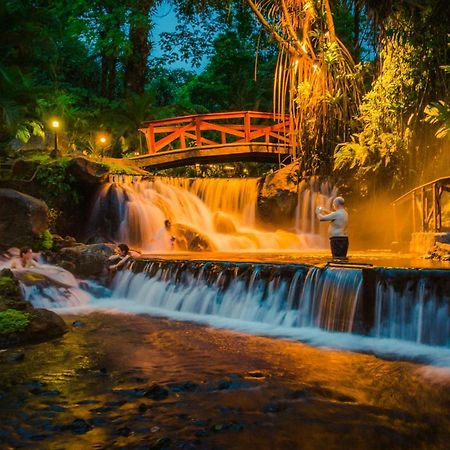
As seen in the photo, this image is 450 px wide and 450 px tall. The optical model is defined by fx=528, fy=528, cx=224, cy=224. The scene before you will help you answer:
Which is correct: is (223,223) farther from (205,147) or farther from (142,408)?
(142,408)

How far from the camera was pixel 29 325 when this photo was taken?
6934 mm

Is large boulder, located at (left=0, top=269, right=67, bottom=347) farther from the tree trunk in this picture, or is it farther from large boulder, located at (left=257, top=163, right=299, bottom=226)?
the tree trunk

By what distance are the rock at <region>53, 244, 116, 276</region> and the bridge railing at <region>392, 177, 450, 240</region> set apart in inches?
271

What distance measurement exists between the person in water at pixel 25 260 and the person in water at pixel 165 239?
4194 mm

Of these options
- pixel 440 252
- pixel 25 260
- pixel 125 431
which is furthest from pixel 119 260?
pixel 125 431

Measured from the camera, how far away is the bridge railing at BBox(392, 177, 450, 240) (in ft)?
35.0

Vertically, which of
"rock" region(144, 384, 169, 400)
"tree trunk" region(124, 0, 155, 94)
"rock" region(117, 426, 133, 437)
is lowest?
"rock" region(117, 426, 133, 437)

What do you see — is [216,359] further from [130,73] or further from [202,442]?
[130,73]

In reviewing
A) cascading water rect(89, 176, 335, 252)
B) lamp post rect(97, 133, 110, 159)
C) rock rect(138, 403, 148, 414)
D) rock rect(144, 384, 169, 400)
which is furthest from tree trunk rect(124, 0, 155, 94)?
rock rect(138, 403, 148, 414)

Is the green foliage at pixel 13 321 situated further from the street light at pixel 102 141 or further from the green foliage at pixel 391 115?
the street light at pixel 102 141

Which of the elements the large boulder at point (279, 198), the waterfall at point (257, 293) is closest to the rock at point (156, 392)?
the waterfall at point (257, 293)

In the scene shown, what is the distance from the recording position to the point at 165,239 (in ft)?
50.1

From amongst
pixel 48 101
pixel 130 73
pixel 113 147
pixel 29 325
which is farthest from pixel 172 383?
pixel 130 73

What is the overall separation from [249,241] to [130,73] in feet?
47.3
